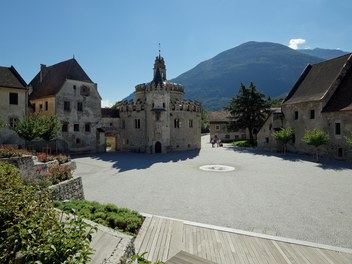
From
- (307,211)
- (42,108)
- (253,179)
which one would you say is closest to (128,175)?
(253,179)

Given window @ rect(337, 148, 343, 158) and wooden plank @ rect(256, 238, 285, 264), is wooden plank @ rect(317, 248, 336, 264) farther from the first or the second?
window @ rect(337, 148, 343, 158)

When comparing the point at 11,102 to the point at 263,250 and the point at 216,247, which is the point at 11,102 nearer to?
the point at 216,247

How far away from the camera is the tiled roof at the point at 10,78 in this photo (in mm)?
28370

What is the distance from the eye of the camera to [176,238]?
880 cm

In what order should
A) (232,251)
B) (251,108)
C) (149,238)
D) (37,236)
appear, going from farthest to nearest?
1. (251,108)
2. (149,238)
3. (232,251)
4. (37,236)

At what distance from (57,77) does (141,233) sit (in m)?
36.3

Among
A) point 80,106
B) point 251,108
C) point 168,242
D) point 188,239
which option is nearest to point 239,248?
point 188,239

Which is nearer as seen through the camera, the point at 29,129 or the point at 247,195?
the point at 247,195

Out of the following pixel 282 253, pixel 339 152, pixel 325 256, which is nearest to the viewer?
pixel 325 256

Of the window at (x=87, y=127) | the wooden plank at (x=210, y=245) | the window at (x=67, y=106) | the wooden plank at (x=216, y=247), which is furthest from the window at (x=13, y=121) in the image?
the wooden plank at (x=216, y=247)

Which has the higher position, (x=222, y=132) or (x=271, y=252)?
(x=222, y=132)

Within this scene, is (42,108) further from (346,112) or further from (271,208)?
(346,112)

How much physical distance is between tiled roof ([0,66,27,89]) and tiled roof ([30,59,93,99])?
491 centimetres

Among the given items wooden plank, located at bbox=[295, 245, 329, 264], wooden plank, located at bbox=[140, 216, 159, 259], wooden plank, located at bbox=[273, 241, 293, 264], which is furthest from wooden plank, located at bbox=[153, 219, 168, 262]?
wooden plank, located at bbox=[295, 245, 329, 264]
